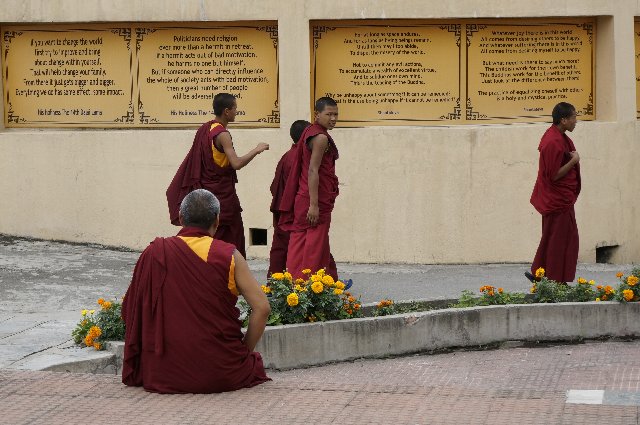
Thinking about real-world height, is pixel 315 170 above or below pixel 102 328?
above

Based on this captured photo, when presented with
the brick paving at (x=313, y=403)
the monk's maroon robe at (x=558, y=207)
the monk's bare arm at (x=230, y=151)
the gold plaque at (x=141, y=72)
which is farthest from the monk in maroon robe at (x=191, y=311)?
the gold plaque at (x=141, y=72)

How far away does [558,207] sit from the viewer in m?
10.3

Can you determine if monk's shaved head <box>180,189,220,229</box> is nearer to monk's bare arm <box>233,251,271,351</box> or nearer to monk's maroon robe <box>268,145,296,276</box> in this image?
monk's bare arm <box>233,251,271,351</box>

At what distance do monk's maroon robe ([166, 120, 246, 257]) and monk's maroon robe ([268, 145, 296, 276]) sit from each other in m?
0.40

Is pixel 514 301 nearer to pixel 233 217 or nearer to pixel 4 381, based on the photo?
pixel 233 217

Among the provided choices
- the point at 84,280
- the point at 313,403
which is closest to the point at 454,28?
the point at 84,280

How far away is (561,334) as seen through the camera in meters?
8.69

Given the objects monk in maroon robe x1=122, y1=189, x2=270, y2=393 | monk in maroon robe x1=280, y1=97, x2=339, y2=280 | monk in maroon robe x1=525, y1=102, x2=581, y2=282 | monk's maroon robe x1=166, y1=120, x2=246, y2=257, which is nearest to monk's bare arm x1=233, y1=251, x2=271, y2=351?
monk in maroon robe x1=122, y1=189, x2=270, y2=393

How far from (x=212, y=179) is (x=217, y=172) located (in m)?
0.07

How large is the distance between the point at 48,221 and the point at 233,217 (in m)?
3.29

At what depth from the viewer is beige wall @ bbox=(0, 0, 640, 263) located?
39.5 feet

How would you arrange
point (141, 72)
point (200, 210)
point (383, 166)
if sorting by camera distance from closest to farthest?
point (200, 210), point (383, 166), point (141, 72)

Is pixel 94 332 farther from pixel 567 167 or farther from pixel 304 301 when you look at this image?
pixel 567 167

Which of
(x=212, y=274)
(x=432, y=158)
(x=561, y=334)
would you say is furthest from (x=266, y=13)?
(x=212, y=274)
